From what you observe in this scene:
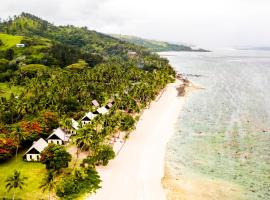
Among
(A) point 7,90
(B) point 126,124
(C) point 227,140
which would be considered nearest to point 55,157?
(B) point 126,124

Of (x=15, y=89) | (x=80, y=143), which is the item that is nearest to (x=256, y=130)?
(x=80, y=143)

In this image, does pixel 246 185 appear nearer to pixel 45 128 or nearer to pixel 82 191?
pixel 82 191

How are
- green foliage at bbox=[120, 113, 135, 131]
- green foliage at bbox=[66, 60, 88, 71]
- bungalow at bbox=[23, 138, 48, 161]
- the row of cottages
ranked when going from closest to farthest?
bungalow at bbox=[23, 138, 48, 161], the row of cottages, green foliage at bbox=[120, 113, 135, 131], green foliage at bbox=[66, 60, 88, 71]

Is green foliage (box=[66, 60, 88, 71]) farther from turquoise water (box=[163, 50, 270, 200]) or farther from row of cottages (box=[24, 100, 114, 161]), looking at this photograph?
row of cottages (box=[24, 100, 114, 161])

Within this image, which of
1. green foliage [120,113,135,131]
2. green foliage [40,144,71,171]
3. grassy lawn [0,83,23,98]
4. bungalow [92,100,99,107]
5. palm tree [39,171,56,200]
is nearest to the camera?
palm tree [39,171,56,200]

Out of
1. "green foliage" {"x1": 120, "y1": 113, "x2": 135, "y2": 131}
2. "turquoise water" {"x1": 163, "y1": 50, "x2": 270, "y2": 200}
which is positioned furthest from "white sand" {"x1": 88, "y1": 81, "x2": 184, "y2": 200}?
"turquoise water" {"x1": 163, "y1": 50, "x2": 270, "y2": 200}

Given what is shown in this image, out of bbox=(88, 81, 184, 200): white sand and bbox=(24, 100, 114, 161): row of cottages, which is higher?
bbox=(24, 100, 114, 161): row of cottages
